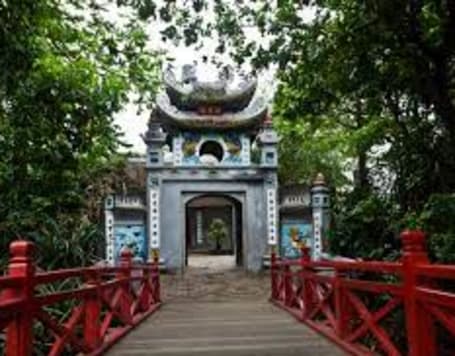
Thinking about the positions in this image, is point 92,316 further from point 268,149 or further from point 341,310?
point 268,149

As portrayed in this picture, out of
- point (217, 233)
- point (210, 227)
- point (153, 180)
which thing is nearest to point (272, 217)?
point (153, 180)

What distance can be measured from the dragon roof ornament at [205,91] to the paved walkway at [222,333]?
6035 millimetres

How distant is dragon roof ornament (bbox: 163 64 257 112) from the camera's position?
55.7 ft

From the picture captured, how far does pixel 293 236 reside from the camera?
16391 millimetres

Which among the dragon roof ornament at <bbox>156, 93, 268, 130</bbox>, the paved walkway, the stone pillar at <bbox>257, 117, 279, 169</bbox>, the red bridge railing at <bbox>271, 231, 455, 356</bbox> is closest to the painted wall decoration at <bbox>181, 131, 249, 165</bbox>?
the dragon roof ornament at <bbox>156, 93, 268, 130</bbox>

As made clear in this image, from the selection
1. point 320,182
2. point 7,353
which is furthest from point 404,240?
point 320,182

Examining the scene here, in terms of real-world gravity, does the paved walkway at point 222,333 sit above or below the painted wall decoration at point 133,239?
below

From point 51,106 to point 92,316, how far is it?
1.84 m

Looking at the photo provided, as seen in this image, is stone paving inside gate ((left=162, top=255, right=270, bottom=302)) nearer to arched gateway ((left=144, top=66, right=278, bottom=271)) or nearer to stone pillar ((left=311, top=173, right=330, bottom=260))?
arched gateway ((left=144, top=66, right=278, bottom=271))

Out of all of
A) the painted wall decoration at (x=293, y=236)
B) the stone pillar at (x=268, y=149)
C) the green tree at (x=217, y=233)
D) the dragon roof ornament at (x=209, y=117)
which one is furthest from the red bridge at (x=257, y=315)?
the green tree at (x=217, y=233)

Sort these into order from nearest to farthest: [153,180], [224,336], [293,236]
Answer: [224,336] < [153,180] < [293,236]

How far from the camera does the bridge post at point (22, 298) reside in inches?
140

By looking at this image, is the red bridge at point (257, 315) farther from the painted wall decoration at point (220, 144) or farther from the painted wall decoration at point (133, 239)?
the painted wall decoration at point (220, 144)

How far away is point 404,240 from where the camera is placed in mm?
4113
